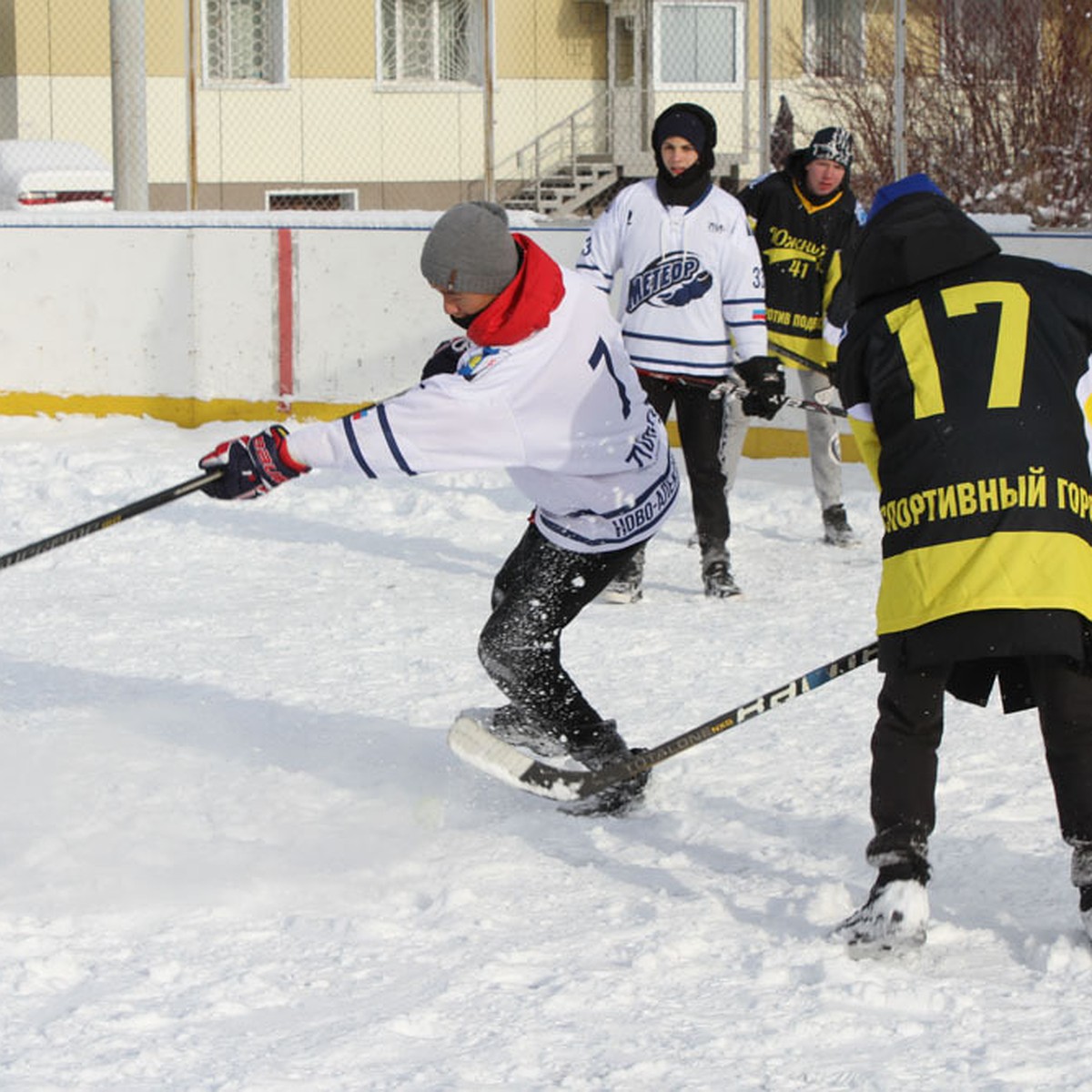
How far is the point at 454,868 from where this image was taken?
12.0 ft

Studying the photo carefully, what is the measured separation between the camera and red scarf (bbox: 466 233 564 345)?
11.4ft

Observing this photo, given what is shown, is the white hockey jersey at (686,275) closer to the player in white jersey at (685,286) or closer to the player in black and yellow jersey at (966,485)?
the player in white jersey at (685,286)

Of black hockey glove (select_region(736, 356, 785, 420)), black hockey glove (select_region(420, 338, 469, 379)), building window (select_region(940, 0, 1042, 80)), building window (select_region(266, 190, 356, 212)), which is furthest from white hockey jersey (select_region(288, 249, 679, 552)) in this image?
building window (select_region(266, 190, 356, 212))

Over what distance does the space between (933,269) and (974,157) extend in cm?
861

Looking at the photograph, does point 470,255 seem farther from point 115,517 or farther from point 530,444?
point 115,517

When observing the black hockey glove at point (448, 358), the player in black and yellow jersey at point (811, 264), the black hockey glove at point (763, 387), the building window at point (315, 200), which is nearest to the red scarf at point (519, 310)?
the black hockey glove at point (448, 358)

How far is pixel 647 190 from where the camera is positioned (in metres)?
6.04

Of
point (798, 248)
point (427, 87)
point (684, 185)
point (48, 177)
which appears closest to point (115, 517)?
point (684, 185)

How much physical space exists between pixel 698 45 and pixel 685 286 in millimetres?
12269

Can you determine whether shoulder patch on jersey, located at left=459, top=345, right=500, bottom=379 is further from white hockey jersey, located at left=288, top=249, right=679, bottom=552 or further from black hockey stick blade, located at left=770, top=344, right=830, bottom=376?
black hockey stick blade, located at left=770, top=344, right=830, bottom=376

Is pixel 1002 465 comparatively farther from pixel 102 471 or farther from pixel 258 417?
pixel 258 417

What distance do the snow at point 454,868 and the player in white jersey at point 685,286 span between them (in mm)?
620

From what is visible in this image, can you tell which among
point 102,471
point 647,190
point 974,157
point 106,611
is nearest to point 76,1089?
point 106,611

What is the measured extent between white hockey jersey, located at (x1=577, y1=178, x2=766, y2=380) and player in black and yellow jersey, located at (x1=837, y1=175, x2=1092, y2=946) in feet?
9.49
